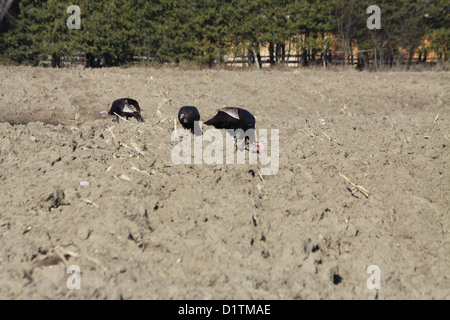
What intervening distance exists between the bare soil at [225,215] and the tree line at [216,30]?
9777 mm

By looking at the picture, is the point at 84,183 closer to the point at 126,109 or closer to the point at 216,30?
the point at 126,109

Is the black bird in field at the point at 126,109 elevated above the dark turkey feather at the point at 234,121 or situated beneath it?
elevated above

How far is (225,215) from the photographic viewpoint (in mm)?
4414

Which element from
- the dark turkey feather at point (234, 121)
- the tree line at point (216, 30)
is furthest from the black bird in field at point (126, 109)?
the tree line at point (216, 30)

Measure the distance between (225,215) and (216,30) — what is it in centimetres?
1365

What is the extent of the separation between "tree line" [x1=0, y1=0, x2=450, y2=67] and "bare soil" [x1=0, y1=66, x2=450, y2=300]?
9777mm

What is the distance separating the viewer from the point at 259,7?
17328 millimetres

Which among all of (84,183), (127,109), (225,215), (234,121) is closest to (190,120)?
(234,121)

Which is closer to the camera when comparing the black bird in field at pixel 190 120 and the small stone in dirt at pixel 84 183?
the small stone in dirt at pixel 84 183

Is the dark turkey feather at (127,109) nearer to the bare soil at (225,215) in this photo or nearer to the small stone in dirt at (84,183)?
the bare soil at (225,215)

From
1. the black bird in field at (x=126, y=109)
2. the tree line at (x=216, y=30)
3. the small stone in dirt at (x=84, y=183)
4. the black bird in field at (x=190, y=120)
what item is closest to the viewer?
the small stone in dirt at (x=84, y=183)

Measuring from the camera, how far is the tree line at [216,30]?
14680 mm
